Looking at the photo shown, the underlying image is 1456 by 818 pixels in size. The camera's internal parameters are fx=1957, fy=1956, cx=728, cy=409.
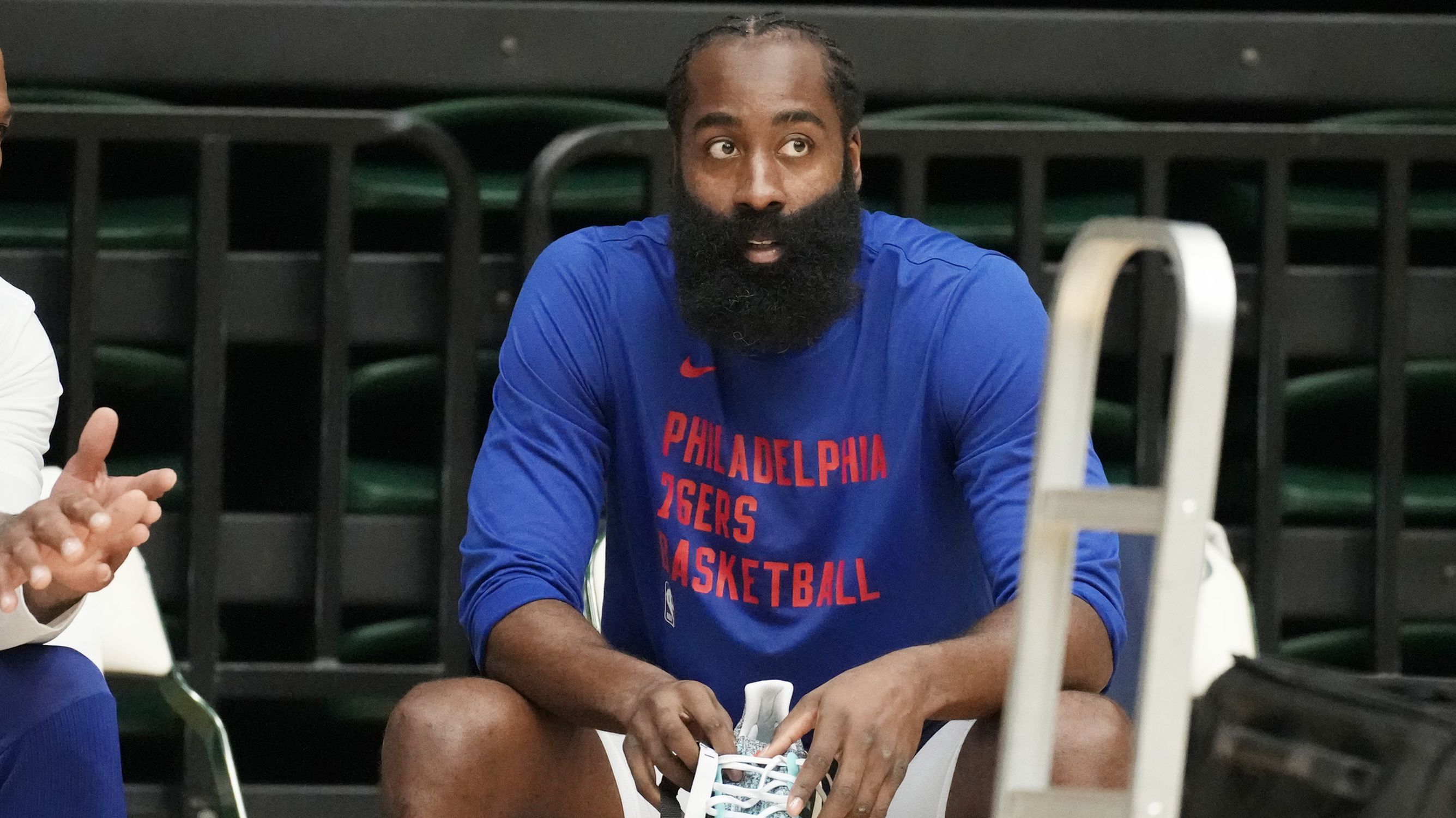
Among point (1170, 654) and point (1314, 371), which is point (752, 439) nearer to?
point (1170, 654)

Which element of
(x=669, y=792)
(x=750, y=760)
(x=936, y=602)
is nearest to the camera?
(x=750, y=760)

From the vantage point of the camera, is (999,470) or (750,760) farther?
(999,470)

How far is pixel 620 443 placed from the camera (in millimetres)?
2492

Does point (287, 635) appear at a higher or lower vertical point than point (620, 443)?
lower

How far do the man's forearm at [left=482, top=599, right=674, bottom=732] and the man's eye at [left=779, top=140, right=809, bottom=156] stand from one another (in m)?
0.64

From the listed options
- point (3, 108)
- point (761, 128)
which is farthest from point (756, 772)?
point (3, 108)

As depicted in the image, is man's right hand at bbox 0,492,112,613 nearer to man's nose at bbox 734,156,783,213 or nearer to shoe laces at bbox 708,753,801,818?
shoe laces at bbox 708,753,801,818

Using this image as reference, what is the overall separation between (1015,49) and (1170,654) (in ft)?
7.91

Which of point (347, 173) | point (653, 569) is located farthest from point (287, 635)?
point (653, 569)

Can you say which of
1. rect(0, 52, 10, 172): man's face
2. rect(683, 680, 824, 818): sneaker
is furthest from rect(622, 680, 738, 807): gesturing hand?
rect(0, 52, 10, 172): man's face

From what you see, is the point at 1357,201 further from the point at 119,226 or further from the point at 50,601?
the point at 50,601

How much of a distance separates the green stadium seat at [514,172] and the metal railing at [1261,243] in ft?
0.57

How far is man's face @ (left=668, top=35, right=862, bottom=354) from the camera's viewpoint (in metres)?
2.45

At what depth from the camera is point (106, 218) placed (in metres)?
3.56
